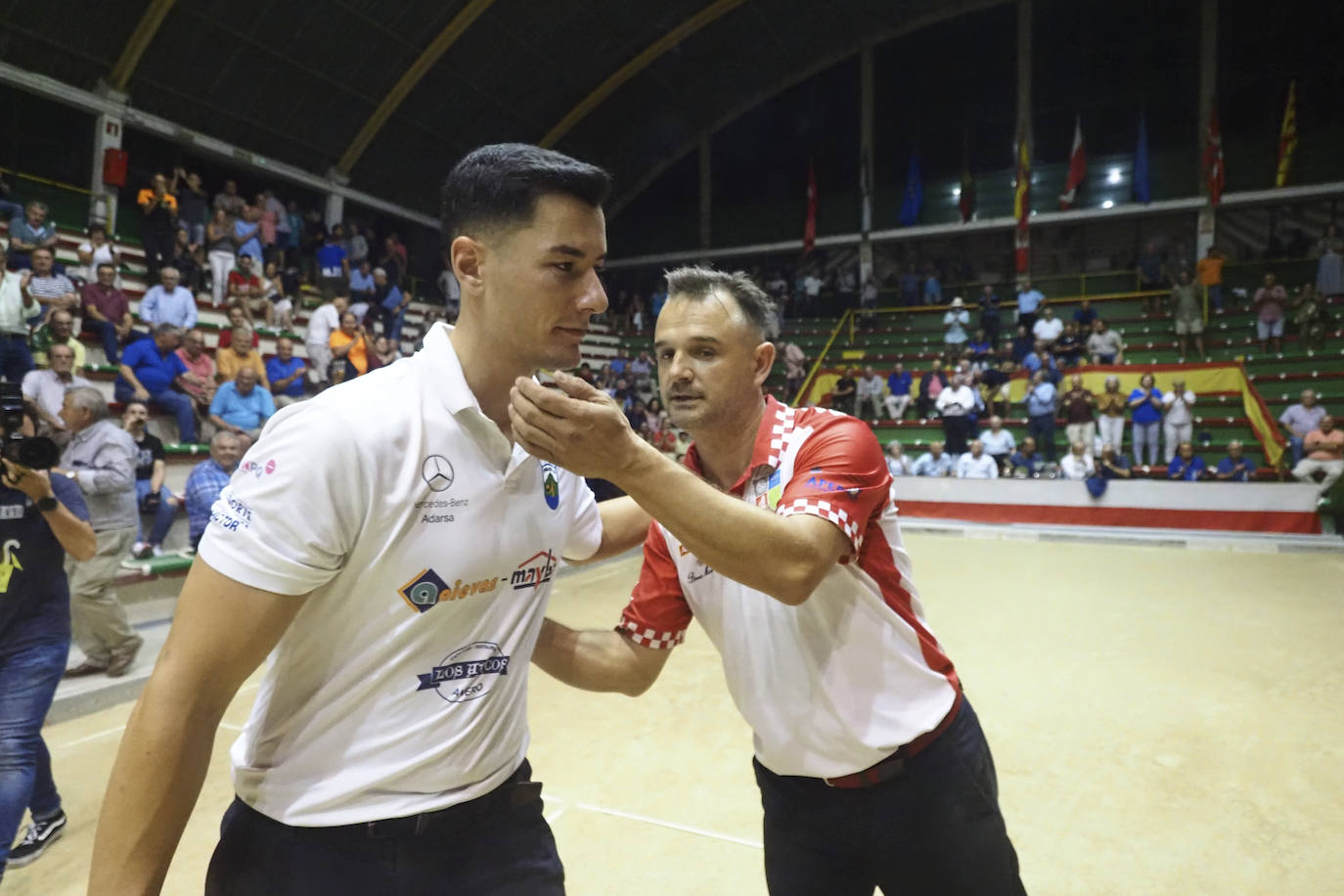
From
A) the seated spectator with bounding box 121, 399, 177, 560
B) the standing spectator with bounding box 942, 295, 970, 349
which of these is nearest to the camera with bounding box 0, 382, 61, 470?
the seated spectator with bounding box 121, 399, 177, 560

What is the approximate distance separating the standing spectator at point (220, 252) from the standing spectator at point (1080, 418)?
47.4ft

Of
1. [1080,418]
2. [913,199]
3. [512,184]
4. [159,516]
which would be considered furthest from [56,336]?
[913,199]

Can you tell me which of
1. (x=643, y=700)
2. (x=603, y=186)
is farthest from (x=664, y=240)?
(x=603, y=186)

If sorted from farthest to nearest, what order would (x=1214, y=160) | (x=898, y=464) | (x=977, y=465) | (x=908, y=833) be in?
(x=1214, y=160), (x=898, y=464), (x=977, y=465), (x=908, y=833)

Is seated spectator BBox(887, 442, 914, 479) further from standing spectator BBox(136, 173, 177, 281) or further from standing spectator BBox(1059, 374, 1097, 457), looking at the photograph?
standing spectator BBox(136, 173, 177, 281)

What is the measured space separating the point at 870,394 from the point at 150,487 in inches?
551

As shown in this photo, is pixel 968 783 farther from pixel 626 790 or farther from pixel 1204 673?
pixel 1204 673

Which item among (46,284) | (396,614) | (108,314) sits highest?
(46,284)

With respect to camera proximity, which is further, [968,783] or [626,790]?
[626,790]

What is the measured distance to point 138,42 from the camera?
14492 millimetres

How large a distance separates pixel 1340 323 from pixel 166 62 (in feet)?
81.1

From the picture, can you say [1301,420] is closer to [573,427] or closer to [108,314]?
[573,427]

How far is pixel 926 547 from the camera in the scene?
10898 mm

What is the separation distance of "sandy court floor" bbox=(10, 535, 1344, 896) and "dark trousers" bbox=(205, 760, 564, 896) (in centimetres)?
173
